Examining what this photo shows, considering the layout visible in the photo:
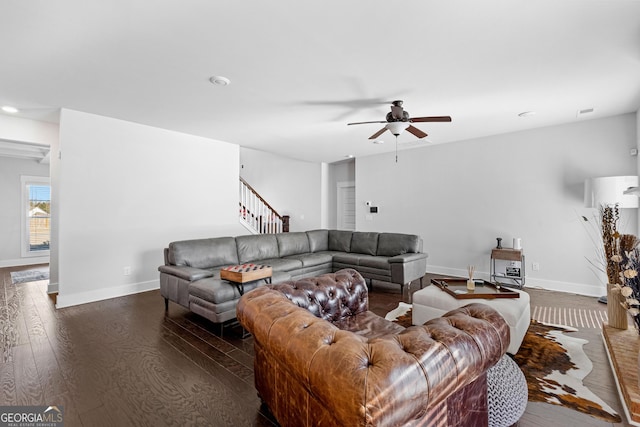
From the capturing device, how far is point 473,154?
17.8 feet

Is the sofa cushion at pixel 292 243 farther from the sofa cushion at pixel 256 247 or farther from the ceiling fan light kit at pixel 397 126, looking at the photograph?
the ceiling fan light kit at pixel 397 126

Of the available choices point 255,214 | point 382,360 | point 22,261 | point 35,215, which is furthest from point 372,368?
point 35,215

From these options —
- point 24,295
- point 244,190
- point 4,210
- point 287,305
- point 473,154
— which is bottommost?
point 24,295

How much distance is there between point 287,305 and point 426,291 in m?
2.07

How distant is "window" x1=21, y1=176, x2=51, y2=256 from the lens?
22.6 ft

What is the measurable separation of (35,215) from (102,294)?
16.4ft

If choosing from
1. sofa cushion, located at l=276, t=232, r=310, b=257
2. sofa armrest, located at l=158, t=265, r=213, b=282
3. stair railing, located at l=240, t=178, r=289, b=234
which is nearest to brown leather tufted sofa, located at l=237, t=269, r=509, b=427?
sofa armrest, located at l=158, t=265, r=213, b=282

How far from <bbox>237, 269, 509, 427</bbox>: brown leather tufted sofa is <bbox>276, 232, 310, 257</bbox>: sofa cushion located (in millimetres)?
3473

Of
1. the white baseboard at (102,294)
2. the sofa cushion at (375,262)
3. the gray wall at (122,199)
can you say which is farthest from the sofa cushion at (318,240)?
the white baseboard at (102,294)

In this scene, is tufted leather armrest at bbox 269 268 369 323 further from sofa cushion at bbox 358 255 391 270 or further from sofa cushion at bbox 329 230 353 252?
sofa cushion at bbox 329 230 353 252

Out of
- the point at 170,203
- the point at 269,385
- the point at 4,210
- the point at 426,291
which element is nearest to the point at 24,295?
the point at 170,203

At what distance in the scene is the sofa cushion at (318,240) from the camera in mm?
5714

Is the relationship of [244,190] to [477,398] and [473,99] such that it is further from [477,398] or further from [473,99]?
[477,398]

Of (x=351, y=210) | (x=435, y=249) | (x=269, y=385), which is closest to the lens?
(x=269, y=385)
